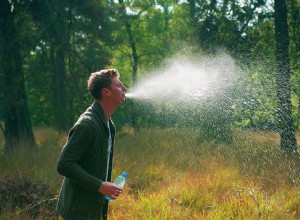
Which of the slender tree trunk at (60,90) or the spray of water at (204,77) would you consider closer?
the spray of water at (204,77)

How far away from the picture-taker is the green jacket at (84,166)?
96.2 inches

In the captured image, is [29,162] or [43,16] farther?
[43,16]

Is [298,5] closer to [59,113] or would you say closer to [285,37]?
[285,37]

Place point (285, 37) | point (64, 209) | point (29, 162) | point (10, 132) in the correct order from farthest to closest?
1. point (10, 132)
2. point (285, 37)
3. point (29, 162)
4. point (64, 209)

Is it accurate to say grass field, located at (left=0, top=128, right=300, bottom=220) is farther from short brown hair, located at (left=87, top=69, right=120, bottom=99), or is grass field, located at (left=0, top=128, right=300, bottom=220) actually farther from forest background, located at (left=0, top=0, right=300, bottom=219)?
short brown hair, located at (left=87, top=69, right=120, bottom=99)

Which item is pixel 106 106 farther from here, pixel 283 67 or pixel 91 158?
pixel 283 67

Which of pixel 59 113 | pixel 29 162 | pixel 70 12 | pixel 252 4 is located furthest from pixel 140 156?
pixel 252 4

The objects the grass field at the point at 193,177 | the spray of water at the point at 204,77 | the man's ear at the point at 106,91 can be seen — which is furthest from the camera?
the spray of water at the point at 204,77

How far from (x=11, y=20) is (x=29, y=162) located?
4.63 meters

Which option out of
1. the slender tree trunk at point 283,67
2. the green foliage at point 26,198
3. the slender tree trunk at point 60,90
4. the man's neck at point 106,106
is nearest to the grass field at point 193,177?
the green foliage at point 26,198

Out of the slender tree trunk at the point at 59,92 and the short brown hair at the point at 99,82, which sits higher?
the short brown hair at the point at 99,82

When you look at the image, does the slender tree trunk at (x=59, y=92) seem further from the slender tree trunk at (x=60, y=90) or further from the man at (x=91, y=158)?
the man at (x=91, y=158)

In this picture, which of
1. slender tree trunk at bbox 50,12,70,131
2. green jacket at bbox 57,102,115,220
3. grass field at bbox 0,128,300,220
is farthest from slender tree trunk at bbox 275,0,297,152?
green jacket at bbox 57,102,115,220

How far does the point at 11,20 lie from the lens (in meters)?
10.0
